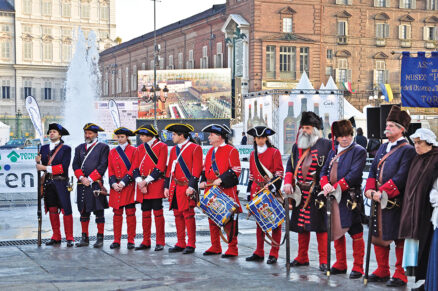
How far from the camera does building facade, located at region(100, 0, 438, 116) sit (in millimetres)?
48125

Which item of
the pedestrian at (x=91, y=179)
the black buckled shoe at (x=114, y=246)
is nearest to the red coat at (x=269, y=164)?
the black buckled shoe at (x=114, y=246)

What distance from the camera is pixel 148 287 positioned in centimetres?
800

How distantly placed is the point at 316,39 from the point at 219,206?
40.8 meters

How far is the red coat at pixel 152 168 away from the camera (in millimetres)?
10625

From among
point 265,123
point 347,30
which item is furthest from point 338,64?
point 265,123

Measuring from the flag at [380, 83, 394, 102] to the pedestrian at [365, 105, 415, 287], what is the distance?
42.2m

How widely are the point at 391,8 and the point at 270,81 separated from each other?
11.1 m

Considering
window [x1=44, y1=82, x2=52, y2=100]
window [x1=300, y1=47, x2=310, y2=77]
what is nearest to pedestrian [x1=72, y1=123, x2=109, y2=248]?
window [x1=300, y1=47, x2=310, y2=77]

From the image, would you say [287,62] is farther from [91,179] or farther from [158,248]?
[158,248]

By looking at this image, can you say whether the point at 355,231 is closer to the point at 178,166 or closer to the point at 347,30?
the point at 178,166

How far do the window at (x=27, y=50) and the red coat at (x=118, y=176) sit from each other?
83449 millimetres

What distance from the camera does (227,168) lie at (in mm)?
9867

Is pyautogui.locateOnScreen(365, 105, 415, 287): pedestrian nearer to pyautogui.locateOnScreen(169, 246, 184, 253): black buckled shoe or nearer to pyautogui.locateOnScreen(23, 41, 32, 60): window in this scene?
pyautogui.locateOnScreen(169, 246, 184, 253): black buckled shoe

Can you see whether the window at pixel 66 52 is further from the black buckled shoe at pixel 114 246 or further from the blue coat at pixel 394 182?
the blue coat at pixel 394 182
